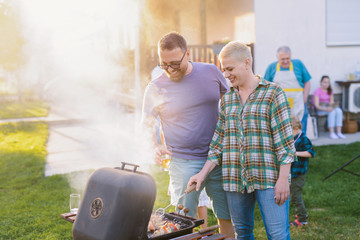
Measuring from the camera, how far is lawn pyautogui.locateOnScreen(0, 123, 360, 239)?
440cm

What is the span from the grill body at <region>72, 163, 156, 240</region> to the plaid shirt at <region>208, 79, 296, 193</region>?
64 centimetres

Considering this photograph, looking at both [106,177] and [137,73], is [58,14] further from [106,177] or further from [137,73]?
[106,177]

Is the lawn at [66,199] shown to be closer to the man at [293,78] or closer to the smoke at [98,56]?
the smoke at [98,56]

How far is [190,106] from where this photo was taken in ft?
10.2

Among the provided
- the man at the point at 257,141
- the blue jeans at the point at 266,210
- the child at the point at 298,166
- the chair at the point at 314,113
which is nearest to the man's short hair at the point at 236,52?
the man at the point at 257,141

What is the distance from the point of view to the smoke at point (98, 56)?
29.6ft

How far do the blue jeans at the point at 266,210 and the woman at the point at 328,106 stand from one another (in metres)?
7.48

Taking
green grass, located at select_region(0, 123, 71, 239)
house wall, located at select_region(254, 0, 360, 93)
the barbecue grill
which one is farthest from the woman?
the barbecue grill

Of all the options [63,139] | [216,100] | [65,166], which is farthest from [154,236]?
[63,139]

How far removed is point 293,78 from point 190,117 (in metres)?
4.71

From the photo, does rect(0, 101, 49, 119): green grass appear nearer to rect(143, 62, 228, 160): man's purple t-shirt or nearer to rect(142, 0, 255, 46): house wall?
rect(142, 0, 255, 46): house wall

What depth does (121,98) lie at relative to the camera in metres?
12.5

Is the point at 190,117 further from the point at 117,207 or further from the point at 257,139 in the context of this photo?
the point at 117,207

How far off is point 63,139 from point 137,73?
2780 mm
